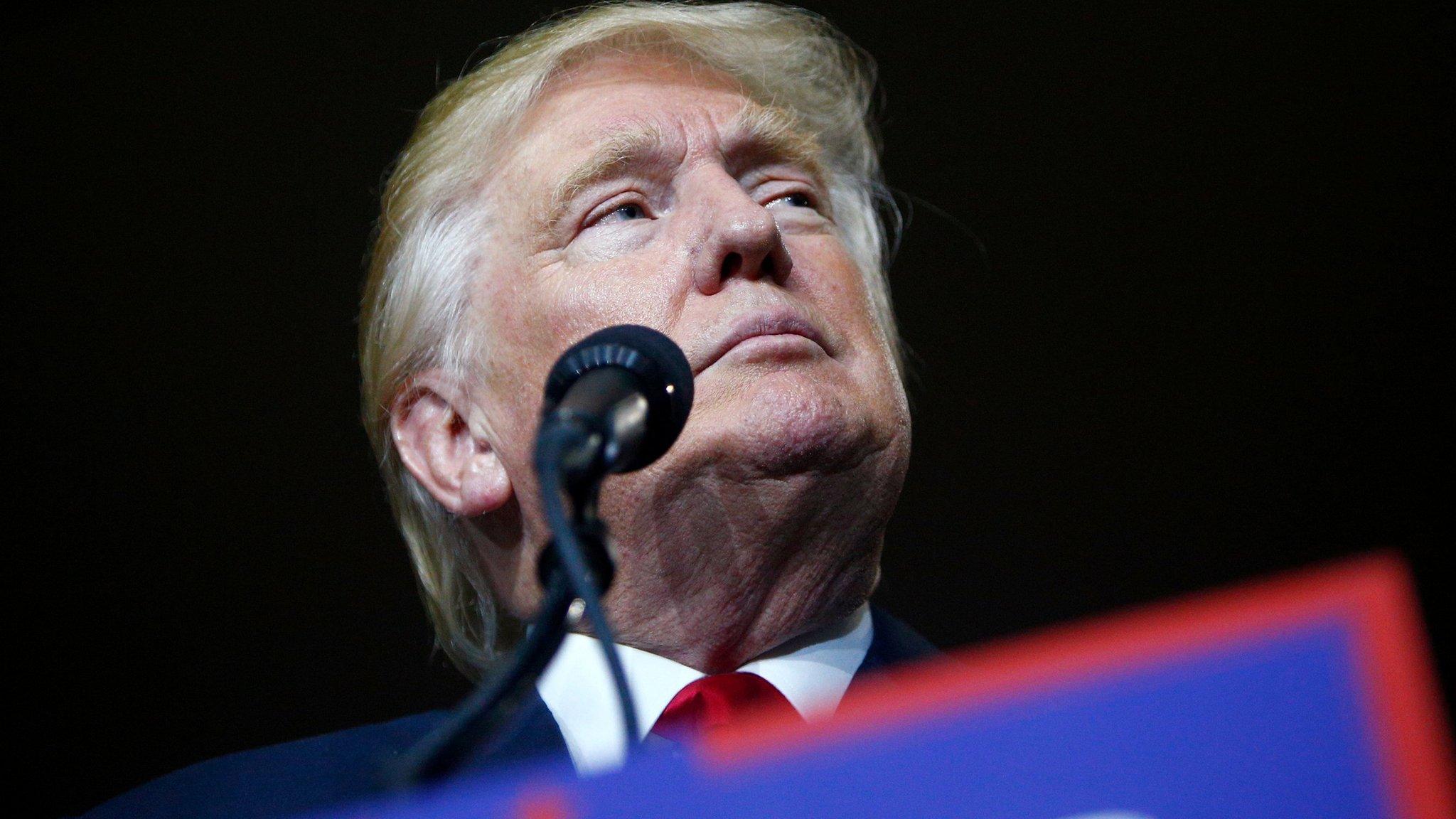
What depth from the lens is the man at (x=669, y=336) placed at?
4.79 ft

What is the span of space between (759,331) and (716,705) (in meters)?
0.44

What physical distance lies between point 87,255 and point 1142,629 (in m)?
2.32

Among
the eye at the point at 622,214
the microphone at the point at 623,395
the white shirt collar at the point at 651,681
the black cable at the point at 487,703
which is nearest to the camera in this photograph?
the black cable at the point at 487,703

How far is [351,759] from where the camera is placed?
1.64 metres

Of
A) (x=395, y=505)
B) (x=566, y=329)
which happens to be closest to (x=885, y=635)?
(x=566, y=329)

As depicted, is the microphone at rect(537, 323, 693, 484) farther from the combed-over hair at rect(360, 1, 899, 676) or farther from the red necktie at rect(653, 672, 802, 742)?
the combed-over hair at rect(360, 1, 899, 676)

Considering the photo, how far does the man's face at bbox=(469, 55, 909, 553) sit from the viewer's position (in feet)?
4.65

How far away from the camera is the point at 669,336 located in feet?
4.82

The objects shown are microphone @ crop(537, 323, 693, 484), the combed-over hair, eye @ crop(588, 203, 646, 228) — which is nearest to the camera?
microphone @ crop(537, 323, 693, 484)

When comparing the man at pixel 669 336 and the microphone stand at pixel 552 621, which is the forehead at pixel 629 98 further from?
the microphone stand at pixel 552 621

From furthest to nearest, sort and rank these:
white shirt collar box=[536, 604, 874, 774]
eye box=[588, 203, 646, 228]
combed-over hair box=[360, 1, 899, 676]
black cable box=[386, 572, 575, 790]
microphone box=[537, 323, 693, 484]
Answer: combed-over hair box=[360, 1, 899, 676] → eye box=[588, 203, 646, 228] → white shirt collar box=[536, 604, 874, 774] → microphone box=[537, 323, 693, 484] → black cable box=[386, 572, 575, 790]

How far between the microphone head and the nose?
1.71 ft

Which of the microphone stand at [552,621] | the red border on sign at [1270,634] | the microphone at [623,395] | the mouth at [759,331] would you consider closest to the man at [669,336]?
the mouth at [759,331]

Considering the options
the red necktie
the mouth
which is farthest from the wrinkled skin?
the red necktie
